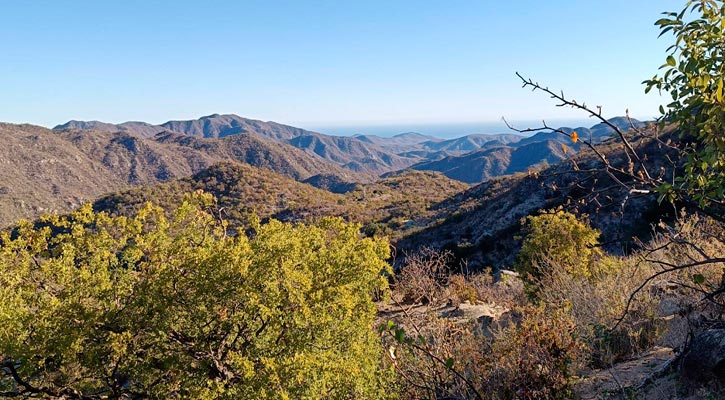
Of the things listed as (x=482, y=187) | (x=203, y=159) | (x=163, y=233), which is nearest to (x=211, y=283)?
(x=163, y=233)

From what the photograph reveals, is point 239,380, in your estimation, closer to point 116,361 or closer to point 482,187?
point 116,361

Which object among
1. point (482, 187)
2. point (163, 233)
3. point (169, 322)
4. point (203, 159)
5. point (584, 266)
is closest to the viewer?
point (169, 322)

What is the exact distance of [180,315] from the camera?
8070 mm

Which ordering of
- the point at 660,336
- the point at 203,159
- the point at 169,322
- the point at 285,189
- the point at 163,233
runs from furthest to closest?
1. the point at 203,159
2. the point at 285,189
3. the point at 163,233
4. the point at 169,322
5. the point at 660,336

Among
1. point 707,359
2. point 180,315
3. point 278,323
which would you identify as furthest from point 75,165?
point 707,359

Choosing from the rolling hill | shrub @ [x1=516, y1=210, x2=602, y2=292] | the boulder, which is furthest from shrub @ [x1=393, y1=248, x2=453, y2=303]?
the rolling hill

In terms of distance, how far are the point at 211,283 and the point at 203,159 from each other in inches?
7584

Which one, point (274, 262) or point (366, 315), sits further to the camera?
point (366, 315)

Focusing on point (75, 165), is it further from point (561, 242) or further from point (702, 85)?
point (702, 85)

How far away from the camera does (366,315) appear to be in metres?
9.04

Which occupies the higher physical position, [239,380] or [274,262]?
[274,262]

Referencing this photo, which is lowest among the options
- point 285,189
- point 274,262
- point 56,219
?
point 285,189

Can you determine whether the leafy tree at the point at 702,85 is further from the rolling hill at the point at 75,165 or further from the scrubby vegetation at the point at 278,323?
the rolling hill at the point at 75,165

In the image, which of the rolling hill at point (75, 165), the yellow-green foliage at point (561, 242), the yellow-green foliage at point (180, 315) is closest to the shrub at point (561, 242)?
the yellow-green foliage at point (561, 242)
